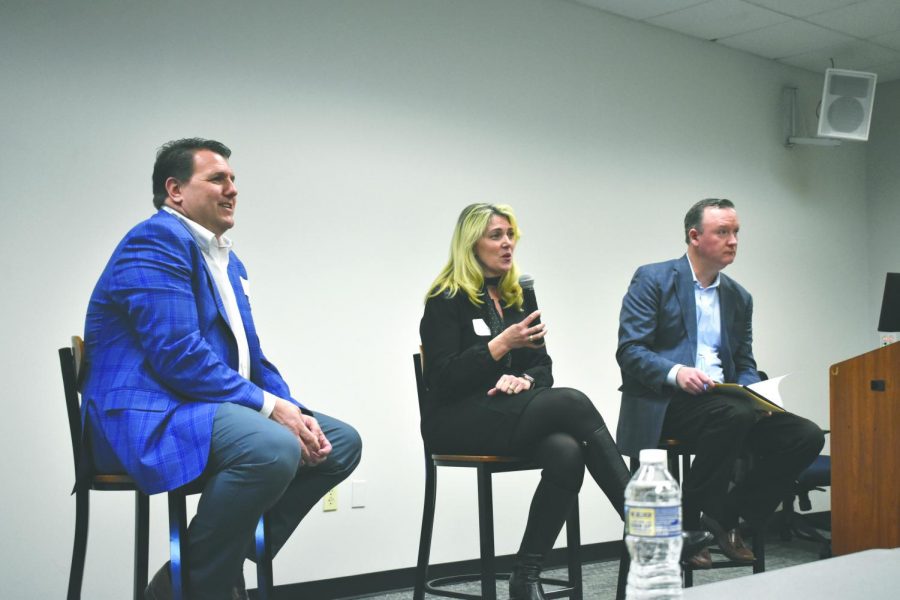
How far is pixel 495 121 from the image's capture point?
13.2ft

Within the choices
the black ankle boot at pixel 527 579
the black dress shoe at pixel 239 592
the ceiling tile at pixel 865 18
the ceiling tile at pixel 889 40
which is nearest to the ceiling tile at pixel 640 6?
the ceiling tile at pixel 865 18

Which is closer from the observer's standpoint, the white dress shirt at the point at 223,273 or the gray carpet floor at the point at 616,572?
the white dress shirt at the point at 223,273

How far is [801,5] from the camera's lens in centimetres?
446

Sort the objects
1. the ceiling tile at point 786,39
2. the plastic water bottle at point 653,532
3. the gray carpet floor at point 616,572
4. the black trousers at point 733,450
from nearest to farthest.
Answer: the plastic water bottle at point 653,532 < the black trousers at point 733,450 < the gray carpet floor at point 616,572 < the ceiling tile at point 786,39

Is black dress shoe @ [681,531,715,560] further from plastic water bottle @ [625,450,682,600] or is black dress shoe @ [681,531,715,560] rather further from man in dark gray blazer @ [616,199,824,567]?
plastic water bottle @ [625,450,682,600]

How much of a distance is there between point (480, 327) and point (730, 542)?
3.81ft

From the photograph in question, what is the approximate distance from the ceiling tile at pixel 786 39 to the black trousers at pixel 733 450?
2.50 meters

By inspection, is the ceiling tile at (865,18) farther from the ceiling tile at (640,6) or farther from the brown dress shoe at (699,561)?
the brown dress shoe at (699,561)

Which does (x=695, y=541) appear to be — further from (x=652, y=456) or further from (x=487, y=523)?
(x=652, y=456)

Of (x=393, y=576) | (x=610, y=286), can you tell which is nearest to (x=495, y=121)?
(x=610, y=286)

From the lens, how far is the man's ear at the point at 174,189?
95.1 inches

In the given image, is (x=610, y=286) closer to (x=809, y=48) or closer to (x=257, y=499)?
(x=809, y=48)

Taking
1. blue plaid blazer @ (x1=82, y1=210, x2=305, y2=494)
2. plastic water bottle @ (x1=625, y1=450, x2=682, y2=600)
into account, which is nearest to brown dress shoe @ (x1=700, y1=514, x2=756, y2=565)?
blue plaid blazer @ (x1=82, y1=210, x2=305, y2=494)

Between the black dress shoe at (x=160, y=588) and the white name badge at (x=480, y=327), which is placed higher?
the white name badge at (x=480, y=327)
